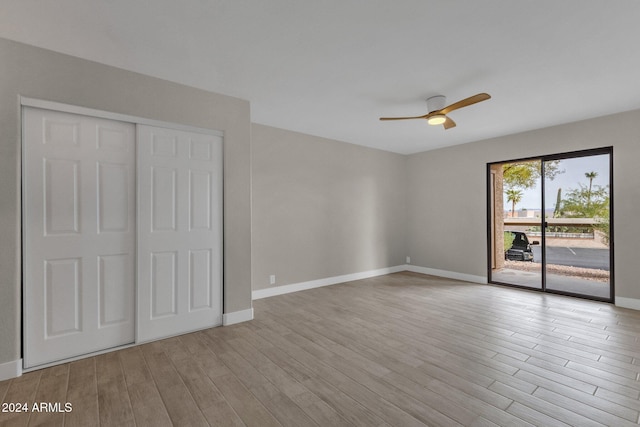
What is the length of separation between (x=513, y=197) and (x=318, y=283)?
4275mm

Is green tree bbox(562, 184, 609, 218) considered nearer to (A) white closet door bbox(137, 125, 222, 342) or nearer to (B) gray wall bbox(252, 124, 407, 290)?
(B) gray wall bbox(252, 124, 407, 290)

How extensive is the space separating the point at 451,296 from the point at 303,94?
3.74 meters

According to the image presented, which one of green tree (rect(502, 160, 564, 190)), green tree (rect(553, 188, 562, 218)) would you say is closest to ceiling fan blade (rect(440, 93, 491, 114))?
green tree (rect(502, 160, 564, 190))

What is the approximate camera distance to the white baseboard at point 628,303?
3.81 meters

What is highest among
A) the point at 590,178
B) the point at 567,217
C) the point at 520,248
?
the point at 590,178

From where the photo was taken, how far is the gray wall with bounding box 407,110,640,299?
3.88m

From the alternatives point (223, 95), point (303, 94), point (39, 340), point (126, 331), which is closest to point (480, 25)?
point (303, 94)

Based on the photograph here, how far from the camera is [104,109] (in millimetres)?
2656

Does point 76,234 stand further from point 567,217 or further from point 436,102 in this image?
point 567,217

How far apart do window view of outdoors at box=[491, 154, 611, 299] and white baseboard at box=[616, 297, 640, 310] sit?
268 mm

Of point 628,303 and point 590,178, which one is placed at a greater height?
point 590,178

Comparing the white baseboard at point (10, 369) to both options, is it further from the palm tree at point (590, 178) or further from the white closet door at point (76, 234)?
the palm tree at point (590, 178)

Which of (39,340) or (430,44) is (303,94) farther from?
(39,340)

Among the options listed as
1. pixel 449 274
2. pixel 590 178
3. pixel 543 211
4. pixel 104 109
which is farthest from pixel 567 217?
pixel 104 109
